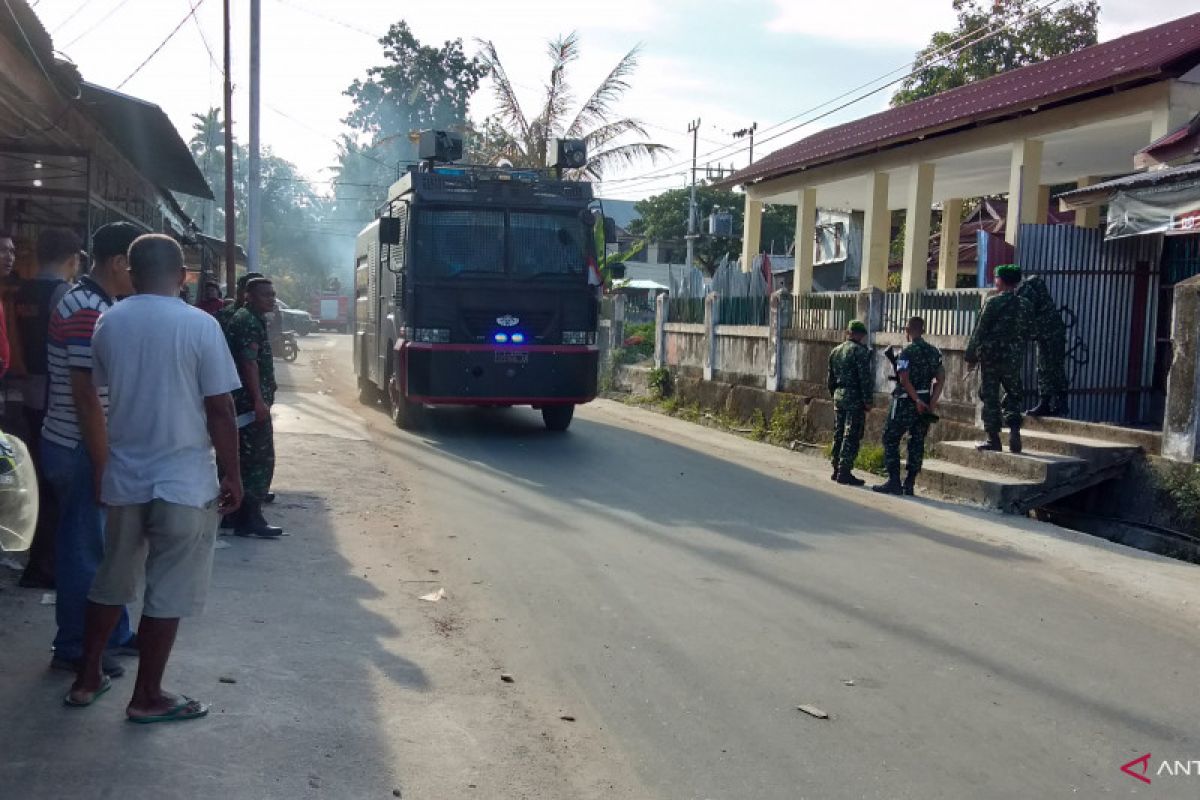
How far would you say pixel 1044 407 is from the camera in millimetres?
11961

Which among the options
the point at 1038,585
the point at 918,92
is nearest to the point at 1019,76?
the point at 918,92

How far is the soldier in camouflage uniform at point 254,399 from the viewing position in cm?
729

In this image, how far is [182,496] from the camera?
3988mm

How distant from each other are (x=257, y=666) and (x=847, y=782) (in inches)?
101

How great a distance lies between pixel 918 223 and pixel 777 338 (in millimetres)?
3310

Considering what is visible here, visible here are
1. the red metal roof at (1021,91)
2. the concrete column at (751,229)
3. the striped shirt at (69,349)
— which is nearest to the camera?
the striped shirt at (69,349)

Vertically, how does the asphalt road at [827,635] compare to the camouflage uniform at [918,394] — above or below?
below

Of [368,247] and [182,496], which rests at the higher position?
[368,247]

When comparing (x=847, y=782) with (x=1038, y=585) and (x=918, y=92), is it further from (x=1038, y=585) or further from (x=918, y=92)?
(x=918, y=92)

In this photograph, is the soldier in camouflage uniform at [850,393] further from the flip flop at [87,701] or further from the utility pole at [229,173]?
the utility pole at [229,173]

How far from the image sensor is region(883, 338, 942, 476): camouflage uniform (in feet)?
35.7

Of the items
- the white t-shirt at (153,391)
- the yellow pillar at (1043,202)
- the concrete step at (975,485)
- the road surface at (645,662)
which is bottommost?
the road surface at (645,662)

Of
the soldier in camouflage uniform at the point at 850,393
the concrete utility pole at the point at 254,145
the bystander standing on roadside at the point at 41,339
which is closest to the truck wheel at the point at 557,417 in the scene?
the soldier in camouflage uniform at the point at 850,393

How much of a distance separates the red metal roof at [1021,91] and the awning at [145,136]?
10.2 meters
